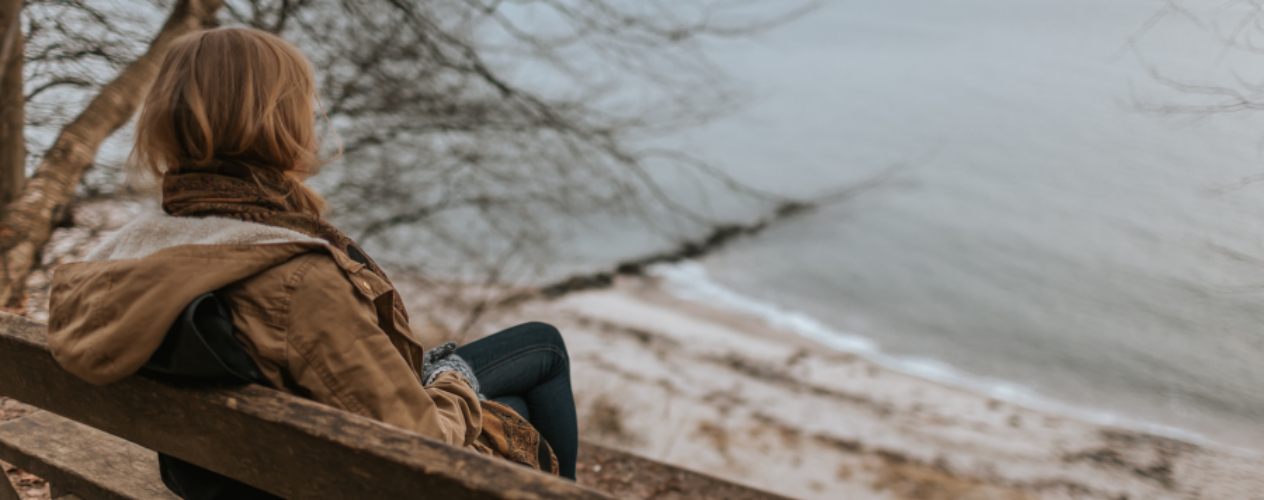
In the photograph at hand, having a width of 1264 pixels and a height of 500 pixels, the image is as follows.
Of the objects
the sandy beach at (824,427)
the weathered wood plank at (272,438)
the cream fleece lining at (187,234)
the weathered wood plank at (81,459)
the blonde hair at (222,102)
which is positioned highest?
the blonde hair at (222,102)

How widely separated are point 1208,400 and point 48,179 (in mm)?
6330

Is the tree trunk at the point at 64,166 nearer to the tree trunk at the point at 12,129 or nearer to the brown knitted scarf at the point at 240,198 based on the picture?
the tree trunk at the point at 12,129

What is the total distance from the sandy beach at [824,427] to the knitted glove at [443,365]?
6.40ft

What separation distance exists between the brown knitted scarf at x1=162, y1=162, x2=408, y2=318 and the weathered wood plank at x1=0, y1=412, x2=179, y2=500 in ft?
2.10

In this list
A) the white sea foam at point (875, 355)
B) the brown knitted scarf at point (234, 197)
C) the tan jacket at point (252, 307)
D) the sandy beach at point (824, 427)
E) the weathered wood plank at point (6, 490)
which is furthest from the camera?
the white sea foam at point (875, 355)

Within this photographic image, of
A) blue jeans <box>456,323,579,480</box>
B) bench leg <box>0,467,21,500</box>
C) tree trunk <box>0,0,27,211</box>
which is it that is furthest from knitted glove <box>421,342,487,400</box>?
tree trunk <box>0,0,27,211</box>

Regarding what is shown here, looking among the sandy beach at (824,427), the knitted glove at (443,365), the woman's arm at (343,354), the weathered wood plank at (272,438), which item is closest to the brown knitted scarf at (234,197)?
the woman's arm at (343,354)

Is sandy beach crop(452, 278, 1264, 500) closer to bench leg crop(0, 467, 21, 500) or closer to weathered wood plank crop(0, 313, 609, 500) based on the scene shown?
bench leg crop(0, 467, 21, 500)

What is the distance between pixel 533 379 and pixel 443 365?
255 mm

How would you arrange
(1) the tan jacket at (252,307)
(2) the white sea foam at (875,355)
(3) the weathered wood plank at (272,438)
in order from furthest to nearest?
(2) the white sea foam at (875,355) < (1) the tan jacket at (252,307) < (3) the weathered wood plank at (272,438)

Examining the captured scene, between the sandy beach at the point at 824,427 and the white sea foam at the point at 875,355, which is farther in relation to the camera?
the white sea foam at the point at 875,355

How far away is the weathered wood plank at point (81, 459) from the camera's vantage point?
128 cm

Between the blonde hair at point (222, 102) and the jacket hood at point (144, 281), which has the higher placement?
the blonde hair at point (222, 102)

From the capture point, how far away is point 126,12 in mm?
3086
